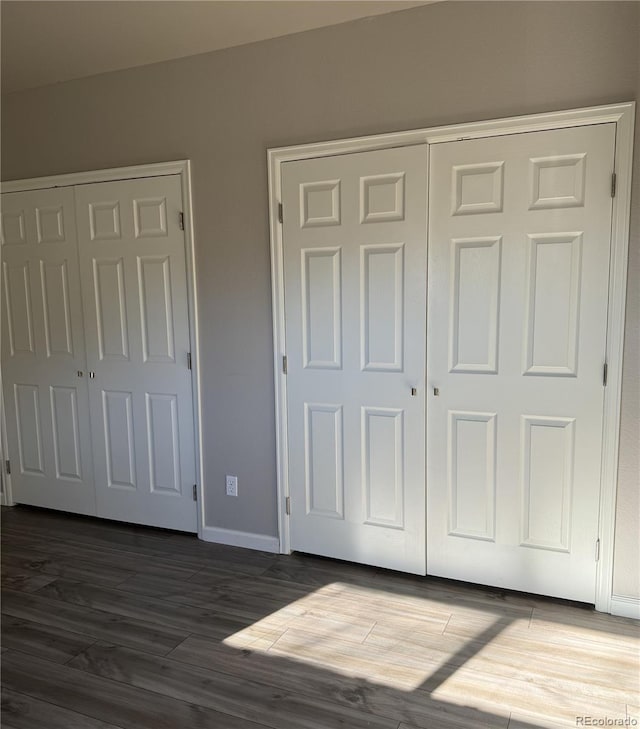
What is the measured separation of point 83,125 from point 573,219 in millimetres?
2753

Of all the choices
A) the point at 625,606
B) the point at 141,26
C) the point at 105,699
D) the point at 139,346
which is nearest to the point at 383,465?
the point at 625,606

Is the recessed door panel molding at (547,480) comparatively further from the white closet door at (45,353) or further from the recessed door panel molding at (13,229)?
the recessed door panel molding at (13,229)

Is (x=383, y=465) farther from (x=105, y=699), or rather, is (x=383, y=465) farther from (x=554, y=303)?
(x=105, y=699)

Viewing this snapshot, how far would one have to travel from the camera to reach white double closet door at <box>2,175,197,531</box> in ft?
10.0

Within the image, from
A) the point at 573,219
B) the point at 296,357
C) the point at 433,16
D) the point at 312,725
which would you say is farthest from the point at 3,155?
the point at 312,725

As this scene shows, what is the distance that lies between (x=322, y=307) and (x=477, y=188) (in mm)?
915

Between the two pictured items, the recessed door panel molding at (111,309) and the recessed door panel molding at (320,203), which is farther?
the recessed door panel molding at (111,309)

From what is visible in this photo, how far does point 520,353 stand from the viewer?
7.70 ft

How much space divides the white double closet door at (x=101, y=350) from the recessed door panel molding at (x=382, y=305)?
1083mm

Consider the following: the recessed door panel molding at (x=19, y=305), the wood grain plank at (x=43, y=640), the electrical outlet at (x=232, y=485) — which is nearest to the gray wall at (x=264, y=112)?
the electrical outlet at (x=232, y=485)

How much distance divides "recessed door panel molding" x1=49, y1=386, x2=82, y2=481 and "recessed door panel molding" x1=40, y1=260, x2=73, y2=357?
27cm

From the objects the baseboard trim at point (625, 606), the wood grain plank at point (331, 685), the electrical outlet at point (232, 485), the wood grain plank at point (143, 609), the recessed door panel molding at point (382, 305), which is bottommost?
the wood grain plank at point (331, 685)

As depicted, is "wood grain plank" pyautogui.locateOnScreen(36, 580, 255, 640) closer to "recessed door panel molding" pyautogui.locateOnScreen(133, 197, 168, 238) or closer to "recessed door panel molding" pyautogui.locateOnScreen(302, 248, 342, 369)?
"recessed door panel molding" pyautogui.locateOnScreen(302, 248, 342, 369)

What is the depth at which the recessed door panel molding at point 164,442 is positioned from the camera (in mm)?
3137
